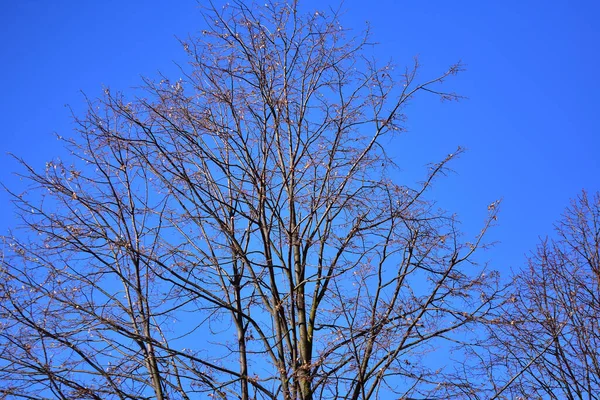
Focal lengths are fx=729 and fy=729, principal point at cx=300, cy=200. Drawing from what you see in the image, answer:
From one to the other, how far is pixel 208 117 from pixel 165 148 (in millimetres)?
704

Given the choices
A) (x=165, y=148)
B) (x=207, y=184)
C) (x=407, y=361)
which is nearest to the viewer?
(x=407, y=361)

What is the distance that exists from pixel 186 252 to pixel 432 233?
289cm

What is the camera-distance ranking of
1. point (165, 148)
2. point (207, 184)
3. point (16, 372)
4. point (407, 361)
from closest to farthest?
point (16, 372) → point (407, 361) → point (165, 148) → point (207, 184)

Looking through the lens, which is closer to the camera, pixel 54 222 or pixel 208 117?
pixel 54 222

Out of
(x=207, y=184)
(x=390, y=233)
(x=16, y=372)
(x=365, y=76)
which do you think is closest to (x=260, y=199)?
(x=207, y=184)

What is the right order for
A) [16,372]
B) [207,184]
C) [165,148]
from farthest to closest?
[207,184] → [165,148] → [16,372]

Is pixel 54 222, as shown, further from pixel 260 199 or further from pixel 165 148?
pixel 260 199

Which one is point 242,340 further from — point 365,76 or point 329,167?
point 365,76

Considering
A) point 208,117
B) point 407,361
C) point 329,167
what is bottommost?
point 407,361

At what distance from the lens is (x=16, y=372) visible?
7246 mm

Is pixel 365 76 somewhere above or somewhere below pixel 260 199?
above

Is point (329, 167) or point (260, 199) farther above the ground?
point (329, 167)

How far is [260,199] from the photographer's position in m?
8.27

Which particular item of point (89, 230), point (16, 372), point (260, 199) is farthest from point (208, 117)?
point (16, 372)
